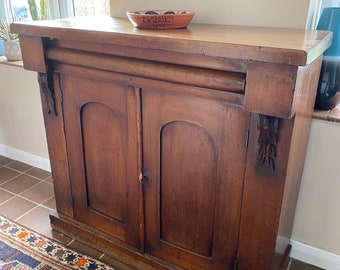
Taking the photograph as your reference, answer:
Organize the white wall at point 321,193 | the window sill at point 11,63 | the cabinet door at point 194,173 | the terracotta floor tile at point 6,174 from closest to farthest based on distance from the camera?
1. the cabinet door at point 194,173
2. the white wall at point 321,193
3. the window sill at point 11,63
4. the terracotta floor tile at point 6,174

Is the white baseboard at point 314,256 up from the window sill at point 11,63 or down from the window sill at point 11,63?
down

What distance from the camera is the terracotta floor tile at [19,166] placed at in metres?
2.37

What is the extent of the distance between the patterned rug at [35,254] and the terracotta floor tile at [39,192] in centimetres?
29

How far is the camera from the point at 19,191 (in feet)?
6.97

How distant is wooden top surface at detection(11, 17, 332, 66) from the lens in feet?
2.87

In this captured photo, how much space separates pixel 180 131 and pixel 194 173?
163 mm

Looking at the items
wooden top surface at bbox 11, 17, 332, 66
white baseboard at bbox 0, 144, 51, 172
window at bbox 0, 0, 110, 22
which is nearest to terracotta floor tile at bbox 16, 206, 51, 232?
white baseboard at bbox 0, 144, 51, 172

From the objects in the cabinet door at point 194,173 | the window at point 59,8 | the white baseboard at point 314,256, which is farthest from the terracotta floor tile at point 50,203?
the white baseboard at point 314,256

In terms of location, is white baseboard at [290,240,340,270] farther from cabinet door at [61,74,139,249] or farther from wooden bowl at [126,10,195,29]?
wooden bowl at [126,10,195,29]

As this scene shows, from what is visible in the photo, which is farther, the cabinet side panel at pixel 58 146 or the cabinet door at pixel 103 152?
the cabinet side panel at pixel 58 146

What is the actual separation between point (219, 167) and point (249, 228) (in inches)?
9.5

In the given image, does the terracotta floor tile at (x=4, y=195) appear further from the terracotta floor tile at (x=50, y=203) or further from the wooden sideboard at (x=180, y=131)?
the wooden sideboard at (x=180, y=131)

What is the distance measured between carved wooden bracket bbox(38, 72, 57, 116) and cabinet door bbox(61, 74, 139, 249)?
0.06 metres

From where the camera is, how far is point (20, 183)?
2.21m
